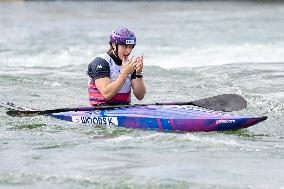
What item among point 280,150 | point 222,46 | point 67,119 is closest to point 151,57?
point 222,46

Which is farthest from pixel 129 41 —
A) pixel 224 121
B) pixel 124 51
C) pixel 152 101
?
pixel 152 101

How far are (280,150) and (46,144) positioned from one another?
8.78 ft

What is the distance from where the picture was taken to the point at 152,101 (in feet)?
43.8

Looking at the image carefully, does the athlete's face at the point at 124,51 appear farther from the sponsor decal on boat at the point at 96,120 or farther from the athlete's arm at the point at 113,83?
the sponsor decal on boat at the point at 96,120

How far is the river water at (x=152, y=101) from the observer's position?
7895 millimetres

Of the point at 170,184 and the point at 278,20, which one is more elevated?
the point at 278,20

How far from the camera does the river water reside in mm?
7895

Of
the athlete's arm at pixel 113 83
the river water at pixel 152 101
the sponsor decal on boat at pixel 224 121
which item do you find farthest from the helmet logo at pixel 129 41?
the sponsor decal on boat at pixel 224 121

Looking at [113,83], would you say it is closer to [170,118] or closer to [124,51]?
[124,51]

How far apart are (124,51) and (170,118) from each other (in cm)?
102

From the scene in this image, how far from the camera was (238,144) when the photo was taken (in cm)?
926

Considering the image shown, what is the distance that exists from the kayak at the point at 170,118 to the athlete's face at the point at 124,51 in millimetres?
649

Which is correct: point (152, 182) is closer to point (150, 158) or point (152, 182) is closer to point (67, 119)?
point (150, 158)

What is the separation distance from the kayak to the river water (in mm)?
118
